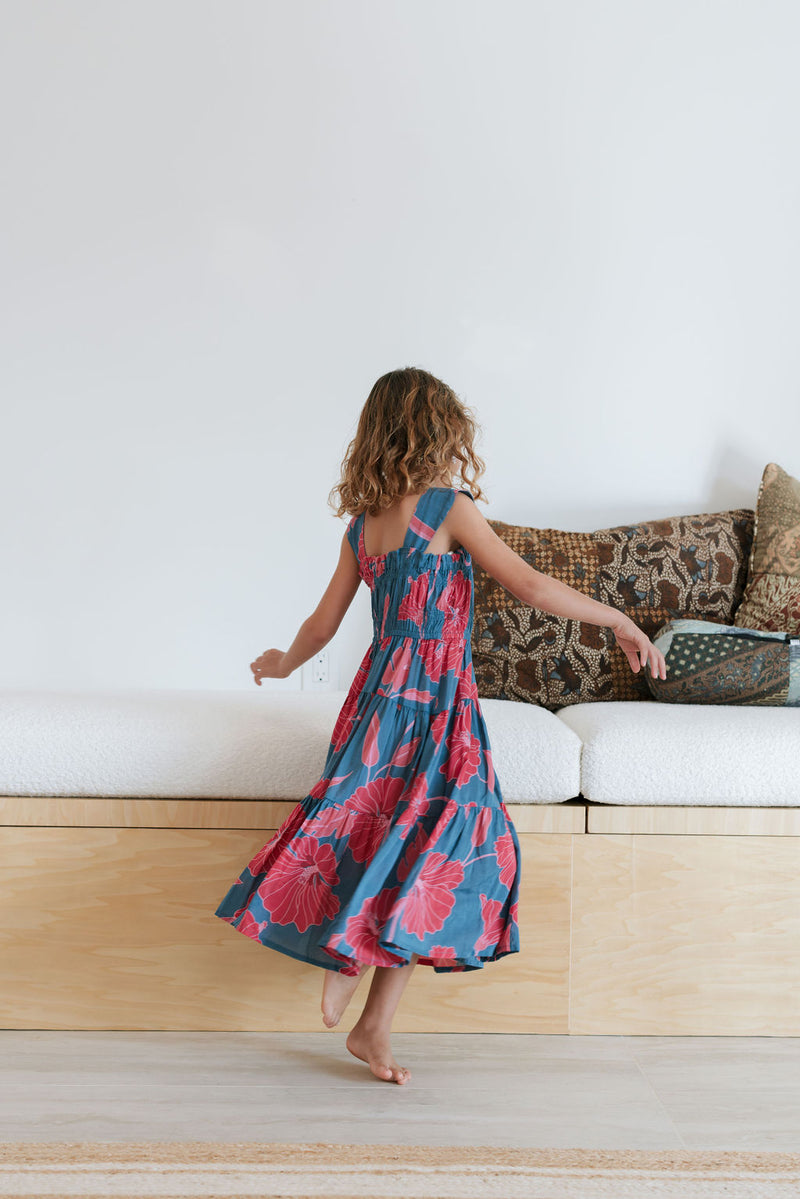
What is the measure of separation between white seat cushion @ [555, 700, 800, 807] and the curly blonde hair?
43cm

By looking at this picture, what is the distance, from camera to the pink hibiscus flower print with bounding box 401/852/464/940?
45.6 inches

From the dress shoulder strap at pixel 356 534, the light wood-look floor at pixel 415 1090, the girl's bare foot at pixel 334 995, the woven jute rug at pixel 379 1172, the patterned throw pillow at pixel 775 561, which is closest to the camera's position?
the woven jute rug at pixel 379 1172

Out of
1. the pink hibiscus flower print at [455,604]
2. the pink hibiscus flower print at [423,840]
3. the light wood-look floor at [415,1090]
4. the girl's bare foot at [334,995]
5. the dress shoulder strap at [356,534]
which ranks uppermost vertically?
the dress shoulder strap at [356,534]

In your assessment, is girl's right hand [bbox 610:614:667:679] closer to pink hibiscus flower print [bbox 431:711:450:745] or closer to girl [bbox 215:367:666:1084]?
girl [bbox 215:367:666:1084]

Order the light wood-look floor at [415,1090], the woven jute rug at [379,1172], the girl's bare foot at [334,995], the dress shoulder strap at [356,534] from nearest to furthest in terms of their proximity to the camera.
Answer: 1. the woven jute rug at [379,1172]
2. the light wood-look floor at [415,1090]
3. the girl's bare foot at [334,995]
4. the dress shoulder strap at [356,534]

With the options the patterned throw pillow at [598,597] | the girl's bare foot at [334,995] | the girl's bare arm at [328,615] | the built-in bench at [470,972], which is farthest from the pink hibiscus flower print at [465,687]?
the patterned throw pillow at [598,597]

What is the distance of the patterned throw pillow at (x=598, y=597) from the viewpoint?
73.0 inches

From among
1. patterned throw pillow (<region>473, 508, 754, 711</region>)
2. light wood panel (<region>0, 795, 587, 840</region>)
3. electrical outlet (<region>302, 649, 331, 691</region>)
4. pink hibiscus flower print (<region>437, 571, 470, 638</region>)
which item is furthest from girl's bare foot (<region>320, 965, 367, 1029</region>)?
electrical outlet (<region>302, 649, 331, 691</region>)

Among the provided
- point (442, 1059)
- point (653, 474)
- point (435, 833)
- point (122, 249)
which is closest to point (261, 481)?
point (122, 249)

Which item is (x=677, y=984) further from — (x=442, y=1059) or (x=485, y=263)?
(x=485, y=263)

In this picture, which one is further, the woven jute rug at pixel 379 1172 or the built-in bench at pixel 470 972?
the built-in bench at pixel 470 972

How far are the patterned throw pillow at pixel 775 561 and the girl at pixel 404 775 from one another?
60 cm

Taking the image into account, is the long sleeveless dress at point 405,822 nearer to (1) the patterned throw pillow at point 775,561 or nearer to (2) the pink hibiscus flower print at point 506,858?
(2) the pink hibiscus flower print at point 506,858

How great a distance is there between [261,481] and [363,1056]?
1260 millimetres
